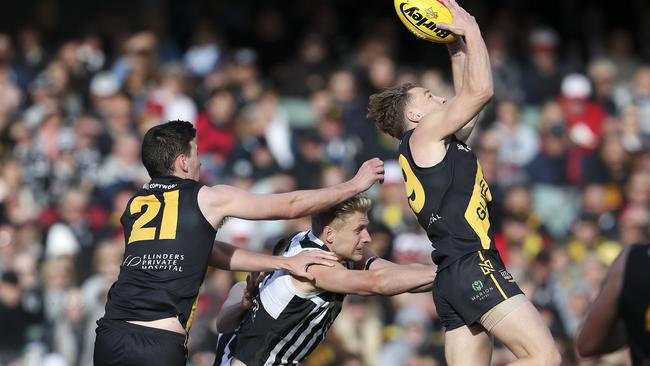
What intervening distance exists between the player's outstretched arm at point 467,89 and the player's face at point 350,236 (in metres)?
0.82

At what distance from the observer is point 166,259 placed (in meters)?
6.60

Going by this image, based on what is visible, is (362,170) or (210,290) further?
(210,290)

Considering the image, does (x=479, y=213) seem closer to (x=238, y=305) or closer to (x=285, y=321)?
(x=285, y=321)

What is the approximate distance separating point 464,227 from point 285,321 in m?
1.28

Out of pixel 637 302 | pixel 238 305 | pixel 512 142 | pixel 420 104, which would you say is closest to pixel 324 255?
pixel 238 305

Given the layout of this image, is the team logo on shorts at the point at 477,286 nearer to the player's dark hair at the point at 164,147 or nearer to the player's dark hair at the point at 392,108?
the player's dark hair at the point at 392,108

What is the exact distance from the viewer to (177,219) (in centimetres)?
664

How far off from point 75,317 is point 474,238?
6154 mm

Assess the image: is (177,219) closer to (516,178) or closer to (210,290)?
(210,290)

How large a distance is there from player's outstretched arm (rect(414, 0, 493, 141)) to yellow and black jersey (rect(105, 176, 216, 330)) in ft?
4.75

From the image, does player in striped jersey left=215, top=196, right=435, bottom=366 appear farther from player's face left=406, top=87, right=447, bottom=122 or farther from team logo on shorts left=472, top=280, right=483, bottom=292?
player's face left=406, top=87, right=447, bottom=122

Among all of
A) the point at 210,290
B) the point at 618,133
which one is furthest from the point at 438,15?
the point at 618,133

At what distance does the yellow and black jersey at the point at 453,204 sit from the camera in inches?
256

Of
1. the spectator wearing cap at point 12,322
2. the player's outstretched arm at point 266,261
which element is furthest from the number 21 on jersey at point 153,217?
the spectator wearing cap at point 12,322
